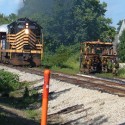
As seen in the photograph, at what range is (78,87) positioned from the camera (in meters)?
16.4

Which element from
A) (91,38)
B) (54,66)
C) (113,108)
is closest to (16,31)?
(54,66)

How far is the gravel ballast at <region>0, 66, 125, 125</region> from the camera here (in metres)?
10.8

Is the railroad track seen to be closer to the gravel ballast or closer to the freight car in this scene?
the gravel ballast

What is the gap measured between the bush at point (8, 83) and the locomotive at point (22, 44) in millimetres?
10326

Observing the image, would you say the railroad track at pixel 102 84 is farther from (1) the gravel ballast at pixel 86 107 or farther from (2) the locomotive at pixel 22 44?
(2) the locomotive at pixel 22 44

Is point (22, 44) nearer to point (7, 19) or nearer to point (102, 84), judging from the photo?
point (102, 84)

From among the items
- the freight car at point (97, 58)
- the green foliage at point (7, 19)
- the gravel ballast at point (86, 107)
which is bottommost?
Answer: the gravel ballast at point (86, 107)

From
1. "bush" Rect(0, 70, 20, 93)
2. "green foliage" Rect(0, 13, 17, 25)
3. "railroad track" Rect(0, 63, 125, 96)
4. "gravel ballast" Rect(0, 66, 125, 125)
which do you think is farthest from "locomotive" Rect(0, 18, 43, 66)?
"green foliage" Rect(0, 13, 17, 25)

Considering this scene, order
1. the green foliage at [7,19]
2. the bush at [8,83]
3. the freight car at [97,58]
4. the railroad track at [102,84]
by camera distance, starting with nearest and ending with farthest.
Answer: the railroad track at [102,84] → the bush at [8,83] → the freight car at [97,58] → the green foliage at [7,19]

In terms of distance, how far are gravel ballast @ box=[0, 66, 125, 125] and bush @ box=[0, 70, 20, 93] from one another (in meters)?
2.56

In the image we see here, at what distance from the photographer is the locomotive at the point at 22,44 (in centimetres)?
3084

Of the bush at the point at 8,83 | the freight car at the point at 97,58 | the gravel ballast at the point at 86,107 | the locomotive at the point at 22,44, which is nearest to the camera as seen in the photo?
the gravel ballast at the point at 86,107

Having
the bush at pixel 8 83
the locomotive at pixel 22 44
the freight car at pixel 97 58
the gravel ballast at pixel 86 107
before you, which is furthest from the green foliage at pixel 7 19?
the gravel ballast at pixel 86 107

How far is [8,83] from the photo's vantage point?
62.3 ft
